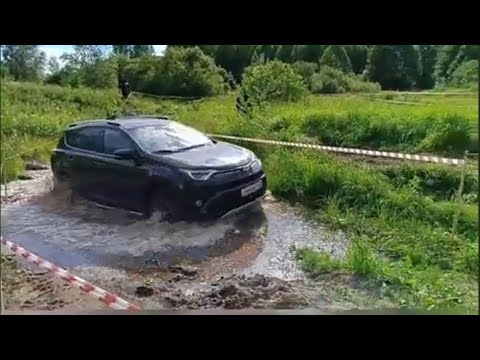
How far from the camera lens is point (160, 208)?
10.2 feet

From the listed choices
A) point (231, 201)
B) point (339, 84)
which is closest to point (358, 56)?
point (339, 84)

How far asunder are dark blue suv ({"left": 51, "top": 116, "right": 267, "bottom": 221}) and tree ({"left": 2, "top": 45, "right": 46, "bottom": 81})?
14.9 inches

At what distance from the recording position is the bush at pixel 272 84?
311cm

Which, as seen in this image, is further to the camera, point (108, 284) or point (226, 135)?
point (226, 135)

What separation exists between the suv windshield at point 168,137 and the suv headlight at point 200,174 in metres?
0.17

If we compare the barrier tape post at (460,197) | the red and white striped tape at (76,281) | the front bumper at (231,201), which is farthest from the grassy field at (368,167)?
the red and white striped tape at (76,281)

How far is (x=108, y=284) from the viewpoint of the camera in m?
3.02

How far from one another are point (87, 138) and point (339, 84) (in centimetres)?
157

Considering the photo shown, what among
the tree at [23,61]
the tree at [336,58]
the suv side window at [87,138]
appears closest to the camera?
the tree at [23,61]

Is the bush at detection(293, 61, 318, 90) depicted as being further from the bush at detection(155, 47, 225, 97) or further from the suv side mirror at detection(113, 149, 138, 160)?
the suv side mirror at detection(113, 149, 138, 160)

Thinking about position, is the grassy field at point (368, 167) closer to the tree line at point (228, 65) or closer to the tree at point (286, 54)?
the tree line at point (228, 65)
